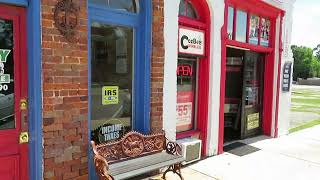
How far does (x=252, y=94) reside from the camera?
27.0 feet

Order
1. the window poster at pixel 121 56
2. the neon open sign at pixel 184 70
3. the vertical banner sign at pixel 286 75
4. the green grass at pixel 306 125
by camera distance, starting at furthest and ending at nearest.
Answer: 1. the green grass at pixel 306 125
2. the vertical banner sign at pixel 286 75
3. the neon open sign at pixel 184 70
4. the window poster at pixel 121 56

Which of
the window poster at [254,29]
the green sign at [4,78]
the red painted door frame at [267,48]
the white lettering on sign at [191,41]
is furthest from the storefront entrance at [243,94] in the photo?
the green sign at [4,78]

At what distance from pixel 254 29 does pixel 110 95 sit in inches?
173

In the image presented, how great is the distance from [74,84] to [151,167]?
1407 millimetres

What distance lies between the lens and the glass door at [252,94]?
7.86 meters

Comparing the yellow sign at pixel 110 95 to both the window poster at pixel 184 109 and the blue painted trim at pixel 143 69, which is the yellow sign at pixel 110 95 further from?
the window poster at pixel 184 109

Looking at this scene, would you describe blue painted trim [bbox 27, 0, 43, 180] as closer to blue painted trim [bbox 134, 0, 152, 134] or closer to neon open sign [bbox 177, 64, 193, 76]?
blue painted trim [bbox 134, 0, 152, 134]

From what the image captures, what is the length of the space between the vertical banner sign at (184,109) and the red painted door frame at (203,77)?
0.16 metres

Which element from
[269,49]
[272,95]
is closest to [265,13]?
[269,49]

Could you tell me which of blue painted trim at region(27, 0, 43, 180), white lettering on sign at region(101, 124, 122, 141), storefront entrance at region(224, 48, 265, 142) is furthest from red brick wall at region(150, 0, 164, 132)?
storefront entrance at region(224, 48, 265, 142)

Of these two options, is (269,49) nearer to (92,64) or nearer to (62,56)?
(92,64)

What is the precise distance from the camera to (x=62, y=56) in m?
3.84

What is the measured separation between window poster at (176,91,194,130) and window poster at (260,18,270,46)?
288cm

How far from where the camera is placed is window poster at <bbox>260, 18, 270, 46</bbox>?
314 inches
